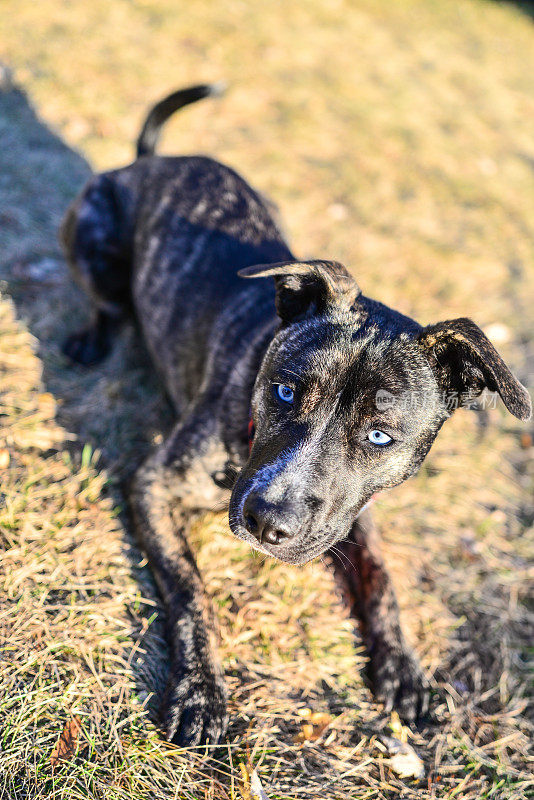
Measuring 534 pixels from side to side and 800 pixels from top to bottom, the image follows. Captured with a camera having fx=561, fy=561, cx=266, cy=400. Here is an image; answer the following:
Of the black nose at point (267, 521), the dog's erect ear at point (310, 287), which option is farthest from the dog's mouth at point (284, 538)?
the dog's erect ear at point (310, 287)

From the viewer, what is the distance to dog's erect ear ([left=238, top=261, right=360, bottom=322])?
2746 mm

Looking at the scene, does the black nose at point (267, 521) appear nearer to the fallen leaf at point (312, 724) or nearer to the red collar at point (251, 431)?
the red collar at point (251, 431)

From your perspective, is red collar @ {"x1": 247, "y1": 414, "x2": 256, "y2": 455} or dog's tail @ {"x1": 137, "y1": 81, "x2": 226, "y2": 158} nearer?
red collar @ {"x1": 247, "y1": 414, "x2": 256, "y2": 455}

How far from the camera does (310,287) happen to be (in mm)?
2980

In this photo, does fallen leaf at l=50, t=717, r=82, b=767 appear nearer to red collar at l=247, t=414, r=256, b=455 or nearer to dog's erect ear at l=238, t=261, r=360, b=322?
red collar at l=247, t=414, r=256, b=455

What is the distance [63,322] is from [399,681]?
3.89 meters

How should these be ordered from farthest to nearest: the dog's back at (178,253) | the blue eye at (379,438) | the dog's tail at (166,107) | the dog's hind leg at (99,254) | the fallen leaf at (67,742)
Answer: the dog's tail at (166,107) < the dog's hind leg at (99,254) < the dog's back at (178,253) < the blue eye at (379,438) < the fallen leaf at (67,742)

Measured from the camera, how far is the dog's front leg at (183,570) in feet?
9.13

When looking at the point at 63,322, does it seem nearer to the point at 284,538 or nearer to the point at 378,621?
the point at 284,538

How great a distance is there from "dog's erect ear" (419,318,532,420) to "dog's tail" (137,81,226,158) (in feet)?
11.6

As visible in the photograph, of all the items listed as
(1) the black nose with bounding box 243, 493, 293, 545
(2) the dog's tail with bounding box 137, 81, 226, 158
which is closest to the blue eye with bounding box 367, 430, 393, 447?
(1) the black nose with bounding box 243, 493, 293, 545

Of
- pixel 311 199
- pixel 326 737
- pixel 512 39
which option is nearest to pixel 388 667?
pixel 326 737

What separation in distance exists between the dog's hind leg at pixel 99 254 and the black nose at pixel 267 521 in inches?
109

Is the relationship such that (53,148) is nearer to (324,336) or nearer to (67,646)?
(324,336)
